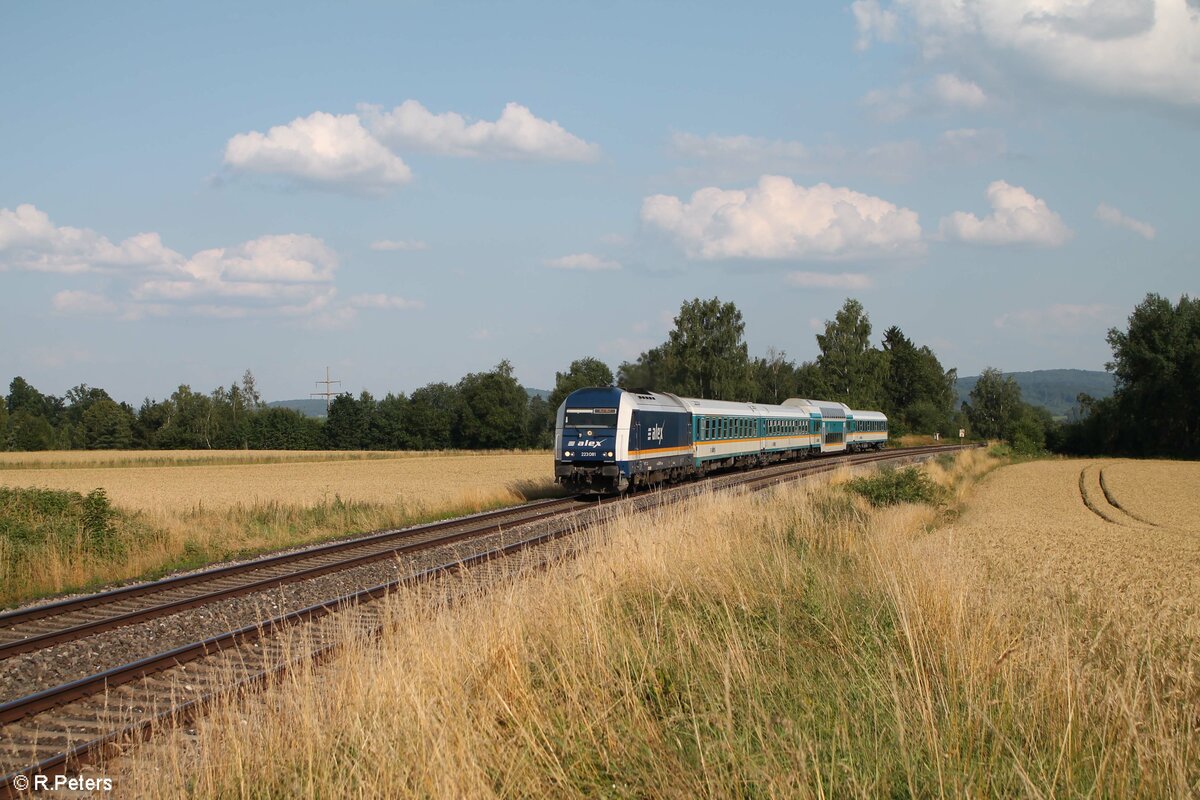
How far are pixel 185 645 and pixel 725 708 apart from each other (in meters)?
6.31

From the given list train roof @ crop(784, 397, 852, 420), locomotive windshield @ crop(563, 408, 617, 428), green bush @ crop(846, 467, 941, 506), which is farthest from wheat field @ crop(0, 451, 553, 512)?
train roof @ crop(784, 397, 852, 420)

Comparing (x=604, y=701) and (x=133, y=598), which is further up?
(x=604, y=701)

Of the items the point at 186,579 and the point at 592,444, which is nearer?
the point at 186,579

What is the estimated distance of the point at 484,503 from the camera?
24375 millimetres

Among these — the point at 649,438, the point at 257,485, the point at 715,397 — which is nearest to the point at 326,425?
the point at 715,397

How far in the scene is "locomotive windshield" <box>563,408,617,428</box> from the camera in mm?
24666

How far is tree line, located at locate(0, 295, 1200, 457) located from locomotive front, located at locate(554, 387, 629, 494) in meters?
25.3

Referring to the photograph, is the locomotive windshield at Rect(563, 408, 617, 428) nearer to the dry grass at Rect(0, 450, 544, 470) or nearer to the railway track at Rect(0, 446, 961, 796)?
the railway track at Rect(0, 446, 961, 796)

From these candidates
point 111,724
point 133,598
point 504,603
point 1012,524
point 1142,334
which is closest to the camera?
point 111,724

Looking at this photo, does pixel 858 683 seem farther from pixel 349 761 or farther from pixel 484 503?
pixel 484 503

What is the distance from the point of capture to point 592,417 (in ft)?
82.0

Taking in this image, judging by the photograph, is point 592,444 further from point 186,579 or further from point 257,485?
point 257,485

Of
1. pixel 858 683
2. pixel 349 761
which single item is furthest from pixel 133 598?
pixel 858 683

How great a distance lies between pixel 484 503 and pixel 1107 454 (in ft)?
201
